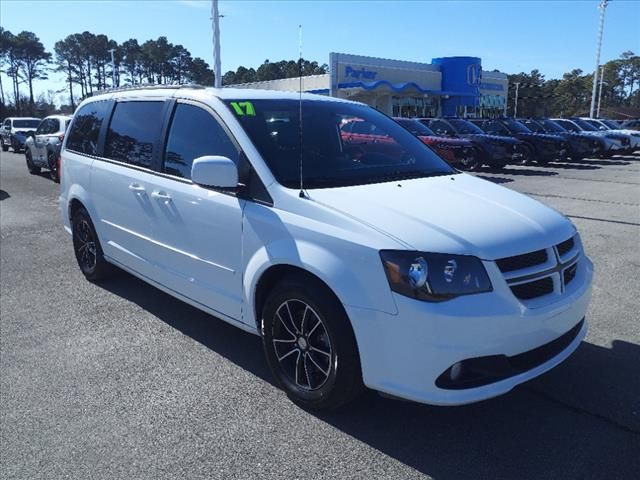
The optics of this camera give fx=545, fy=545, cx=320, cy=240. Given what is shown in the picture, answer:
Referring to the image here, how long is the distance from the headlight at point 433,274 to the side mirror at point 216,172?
115cm

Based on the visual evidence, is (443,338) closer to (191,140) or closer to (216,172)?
(216,172)

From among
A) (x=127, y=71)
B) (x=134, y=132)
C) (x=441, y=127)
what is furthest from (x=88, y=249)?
(x=127, y=71)

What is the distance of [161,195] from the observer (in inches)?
165

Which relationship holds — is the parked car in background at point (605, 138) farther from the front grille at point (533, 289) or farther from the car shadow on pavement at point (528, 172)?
the front grille at point (533, 289)

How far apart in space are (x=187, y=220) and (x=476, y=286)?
215cm

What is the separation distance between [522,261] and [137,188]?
3.09 metres

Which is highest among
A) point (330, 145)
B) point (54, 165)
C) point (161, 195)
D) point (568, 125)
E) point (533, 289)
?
point (568, 125)

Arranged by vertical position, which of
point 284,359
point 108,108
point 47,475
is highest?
point 108,108

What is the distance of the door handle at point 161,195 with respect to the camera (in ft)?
13.5

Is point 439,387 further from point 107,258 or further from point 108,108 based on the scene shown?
point 108,108

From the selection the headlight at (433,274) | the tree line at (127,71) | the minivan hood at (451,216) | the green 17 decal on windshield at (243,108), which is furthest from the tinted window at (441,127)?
the tree line at (127,71)

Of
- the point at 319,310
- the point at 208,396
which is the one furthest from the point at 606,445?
the point at 208,396

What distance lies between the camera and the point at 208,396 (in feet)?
11.5

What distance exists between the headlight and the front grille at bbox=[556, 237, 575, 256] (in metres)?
0.69
